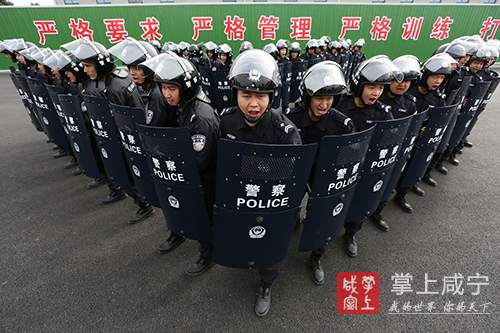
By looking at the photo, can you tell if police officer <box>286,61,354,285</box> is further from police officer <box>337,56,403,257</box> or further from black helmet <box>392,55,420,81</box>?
black helmet <box>392,55,420,81</box>

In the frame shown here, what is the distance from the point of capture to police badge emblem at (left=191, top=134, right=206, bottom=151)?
1.85 meters

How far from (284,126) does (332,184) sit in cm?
61

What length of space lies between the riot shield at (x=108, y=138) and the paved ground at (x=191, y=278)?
78 cm

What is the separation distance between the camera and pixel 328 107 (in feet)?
6.59

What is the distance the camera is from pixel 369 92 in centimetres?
237

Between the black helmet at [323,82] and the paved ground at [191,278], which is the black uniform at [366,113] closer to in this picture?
the black helmet at [323,82]

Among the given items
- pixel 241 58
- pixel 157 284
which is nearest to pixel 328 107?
pixel 241 58

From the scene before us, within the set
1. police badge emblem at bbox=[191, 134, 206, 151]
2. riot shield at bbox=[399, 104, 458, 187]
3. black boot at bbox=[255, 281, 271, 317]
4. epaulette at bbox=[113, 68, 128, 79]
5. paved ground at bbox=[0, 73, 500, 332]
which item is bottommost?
paved ground at bbox=[0, 73, 500, 332]

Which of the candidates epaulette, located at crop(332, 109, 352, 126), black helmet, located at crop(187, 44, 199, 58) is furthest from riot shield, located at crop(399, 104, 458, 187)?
black helmet, located at crop(187, 44, 199, 58)

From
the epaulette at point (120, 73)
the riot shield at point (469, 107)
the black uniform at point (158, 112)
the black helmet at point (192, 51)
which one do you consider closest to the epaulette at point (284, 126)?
the black uniform at point (158, 112)

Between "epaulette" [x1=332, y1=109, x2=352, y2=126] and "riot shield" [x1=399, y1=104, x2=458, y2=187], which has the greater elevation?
"epaulette" [x1=332, y1=109, x2=352, y2=126]

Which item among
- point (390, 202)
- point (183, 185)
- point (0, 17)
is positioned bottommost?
point (390, 202)

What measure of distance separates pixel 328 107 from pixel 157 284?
2591 millimetres

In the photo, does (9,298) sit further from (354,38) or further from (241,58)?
(354,38)
